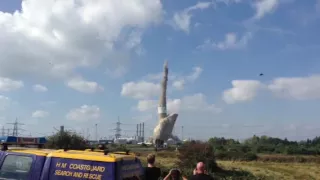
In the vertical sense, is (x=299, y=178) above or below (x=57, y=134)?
below

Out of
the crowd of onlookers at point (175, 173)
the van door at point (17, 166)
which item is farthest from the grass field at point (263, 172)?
the van door at point (17, 166)

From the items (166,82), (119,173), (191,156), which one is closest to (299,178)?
(191,156)

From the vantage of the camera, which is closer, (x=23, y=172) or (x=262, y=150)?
(x=23, y=172)

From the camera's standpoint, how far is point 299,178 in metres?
31.0

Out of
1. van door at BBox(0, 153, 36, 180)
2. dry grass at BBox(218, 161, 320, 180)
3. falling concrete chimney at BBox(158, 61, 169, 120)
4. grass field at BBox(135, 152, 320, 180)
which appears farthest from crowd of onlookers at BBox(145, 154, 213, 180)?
falling concrete chimney at BBox(158, 61, 169, 120)

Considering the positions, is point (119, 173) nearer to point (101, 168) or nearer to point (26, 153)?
point (101, 168)

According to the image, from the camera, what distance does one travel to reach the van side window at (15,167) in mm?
7371

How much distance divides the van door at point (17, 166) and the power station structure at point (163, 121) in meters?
138

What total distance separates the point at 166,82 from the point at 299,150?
7350cm

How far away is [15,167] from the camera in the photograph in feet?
24.9

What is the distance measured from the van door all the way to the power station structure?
13825 centimetres

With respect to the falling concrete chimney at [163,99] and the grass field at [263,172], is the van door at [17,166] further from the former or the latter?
the falling concrete chimney at [163,99]

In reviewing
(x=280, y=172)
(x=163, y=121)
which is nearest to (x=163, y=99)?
(x=163, y=121)

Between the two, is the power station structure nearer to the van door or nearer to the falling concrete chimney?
the falling concrete chimney
